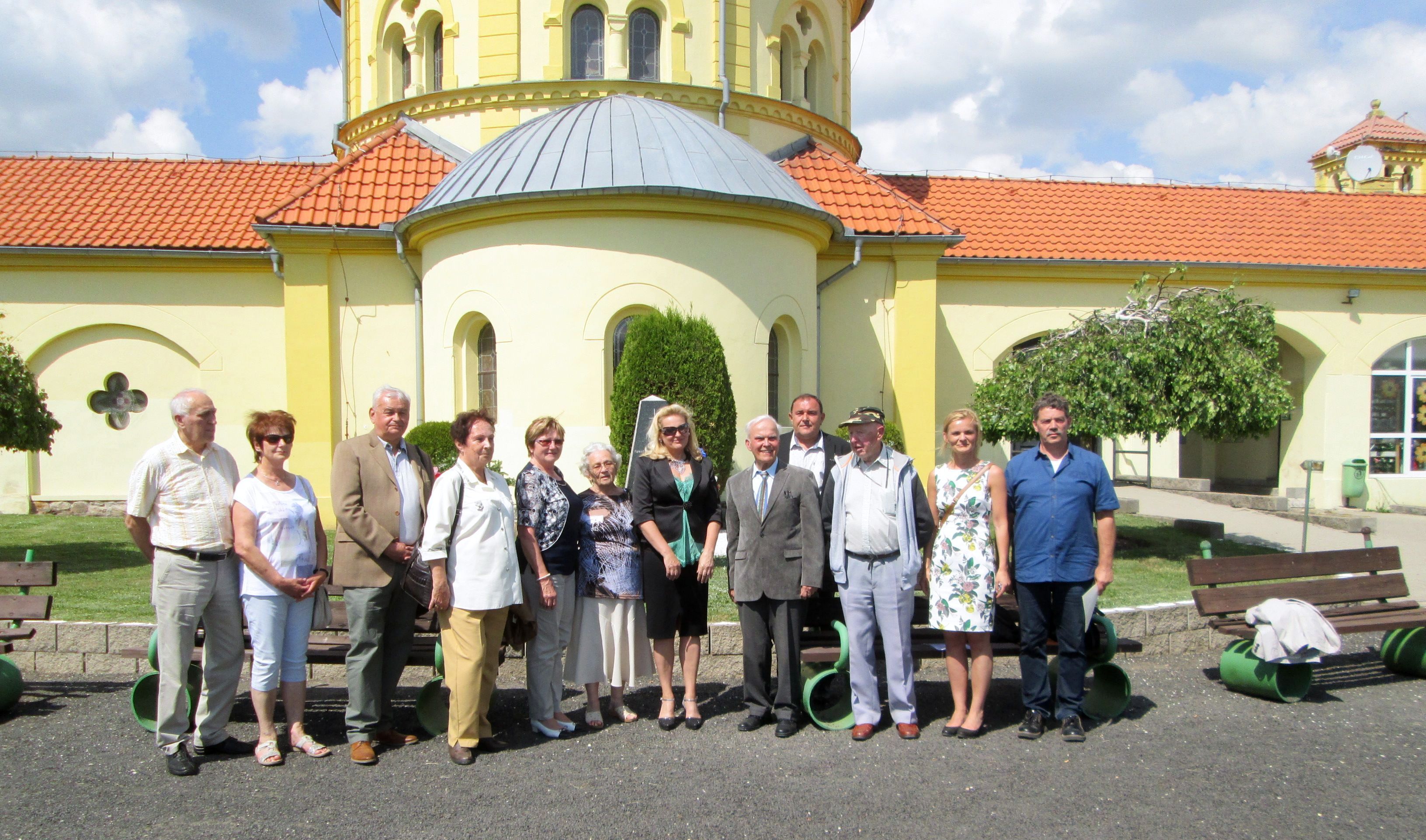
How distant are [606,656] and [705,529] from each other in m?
0.96

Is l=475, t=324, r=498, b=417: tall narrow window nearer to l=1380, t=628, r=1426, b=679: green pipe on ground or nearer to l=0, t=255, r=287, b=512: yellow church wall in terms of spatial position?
l=0, t=255, r=287, b=512: yellow church wall

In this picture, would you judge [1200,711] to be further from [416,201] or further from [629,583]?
[416,201]

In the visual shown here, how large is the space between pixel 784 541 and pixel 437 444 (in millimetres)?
Answer: 7683

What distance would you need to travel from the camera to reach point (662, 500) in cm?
566

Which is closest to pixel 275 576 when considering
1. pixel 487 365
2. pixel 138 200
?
pixel 487 365

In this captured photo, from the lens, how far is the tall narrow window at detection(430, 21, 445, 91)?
16250 mm

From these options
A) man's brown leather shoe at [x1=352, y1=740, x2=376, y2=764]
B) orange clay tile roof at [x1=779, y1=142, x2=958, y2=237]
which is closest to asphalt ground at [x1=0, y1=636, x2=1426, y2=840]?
man's brown leather shoe at [x1=352, y1=740, x2=376, y2=764]

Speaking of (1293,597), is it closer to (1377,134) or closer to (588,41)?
(588,41)

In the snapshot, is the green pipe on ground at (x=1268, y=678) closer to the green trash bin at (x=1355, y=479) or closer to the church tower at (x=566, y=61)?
the church tower at (x=566, y=61)

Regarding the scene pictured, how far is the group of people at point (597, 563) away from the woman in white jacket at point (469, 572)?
0.5 inches

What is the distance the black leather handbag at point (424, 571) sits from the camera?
5.11 meters

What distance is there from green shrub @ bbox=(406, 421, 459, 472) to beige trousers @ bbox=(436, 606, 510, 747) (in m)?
7.01

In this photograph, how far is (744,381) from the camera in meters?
12.3

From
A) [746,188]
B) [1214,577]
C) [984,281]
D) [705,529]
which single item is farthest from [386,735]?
[984,281]
